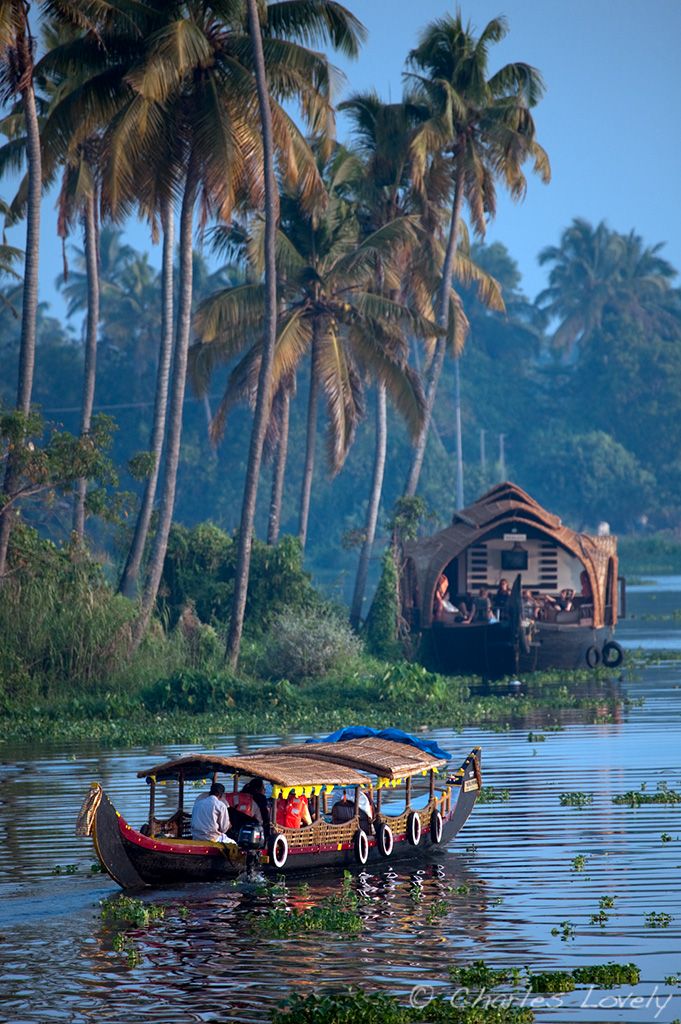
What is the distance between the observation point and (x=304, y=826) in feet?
60.5

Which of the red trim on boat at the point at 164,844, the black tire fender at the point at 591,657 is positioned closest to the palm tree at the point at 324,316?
the black tire fender at the point at 591,657

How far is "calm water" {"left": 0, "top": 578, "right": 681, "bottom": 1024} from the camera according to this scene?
13219 mm

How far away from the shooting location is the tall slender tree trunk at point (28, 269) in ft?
107

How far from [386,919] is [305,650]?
71.0ft

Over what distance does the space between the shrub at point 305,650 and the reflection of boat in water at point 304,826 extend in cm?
1639

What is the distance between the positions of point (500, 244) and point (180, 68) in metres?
105

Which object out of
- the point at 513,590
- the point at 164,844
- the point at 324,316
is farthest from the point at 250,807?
the point at 324,316

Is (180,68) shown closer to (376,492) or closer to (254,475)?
(254,475)

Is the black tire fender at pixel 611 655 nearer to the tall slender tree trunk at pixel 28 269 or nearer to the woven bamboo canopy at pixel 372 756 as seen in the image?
the tall slender tree trunk at pixel 28 269

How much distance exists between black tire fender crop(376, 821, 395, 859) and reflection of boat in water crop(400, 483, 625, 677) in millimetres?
21723

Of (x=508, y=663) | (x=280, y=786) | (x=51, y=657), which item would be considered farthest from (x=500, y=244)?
(x=280, y=786)

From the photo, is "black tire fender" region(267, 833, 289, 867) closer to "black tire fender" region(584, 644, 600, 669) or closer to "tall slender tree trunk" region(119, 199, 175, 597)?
"tall slender tree trunk" region(119, 199, 175, 597)

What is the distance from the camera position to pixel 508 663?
4200 centimetres

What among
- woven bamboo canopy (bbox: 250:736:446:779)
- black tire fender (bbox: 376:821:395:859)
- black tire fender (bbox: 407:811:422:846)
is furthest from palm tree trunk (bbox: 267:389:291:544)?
black tire fender (bbox: 376:821:395:859)
